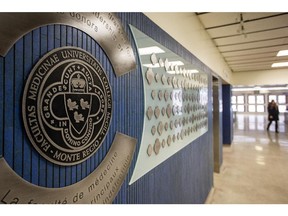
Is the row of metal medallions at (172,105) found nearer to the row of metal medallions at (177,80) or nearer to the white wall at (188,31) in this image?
the row of metal medallions at (177,80)

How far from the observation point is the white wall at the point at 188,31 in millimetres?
1686

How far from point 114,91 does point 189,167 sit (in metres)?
1.65

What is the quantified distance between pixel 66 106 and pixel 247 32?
10.8 feet

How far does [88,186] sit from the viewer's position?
888 mm

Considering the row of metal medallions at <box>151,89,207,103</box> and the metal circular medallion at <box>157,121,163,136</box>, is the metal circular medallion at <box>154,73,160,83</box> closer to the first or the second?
the row of metal medallions at <box>151,89,207,103</box>

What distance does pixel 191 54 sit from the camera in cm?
241

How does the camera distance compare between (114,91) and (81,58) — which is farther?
(114,91)

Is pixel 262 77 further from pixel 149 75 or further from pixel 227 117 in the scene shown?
pixel 149 75

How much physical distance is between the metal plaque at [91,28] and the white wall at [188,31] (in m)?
0.42

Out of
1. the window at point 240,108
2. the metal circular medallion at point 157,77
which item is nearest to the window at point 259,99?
the window at point 240,108

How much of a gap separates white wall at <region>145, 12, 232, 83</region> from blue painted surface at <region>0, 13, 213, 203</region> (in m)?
0.09

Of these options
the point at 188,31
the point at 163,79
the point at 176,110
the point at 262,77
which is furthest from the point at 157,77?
the point at 262,77
